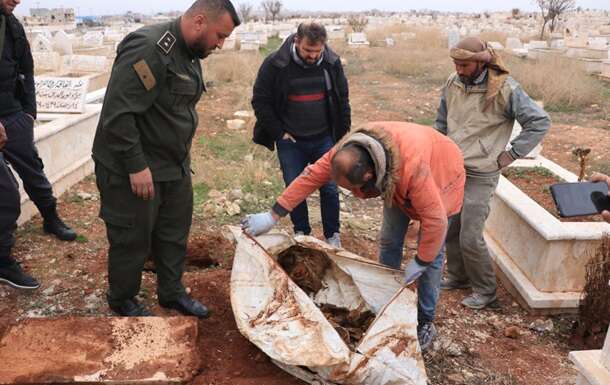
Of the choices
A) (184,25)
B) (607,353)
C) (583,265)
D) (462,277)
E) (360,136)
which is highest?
(184,25)

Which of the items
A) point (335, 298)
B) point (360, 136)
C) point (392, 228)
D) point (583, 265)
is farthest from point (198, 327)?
point (583, 265)

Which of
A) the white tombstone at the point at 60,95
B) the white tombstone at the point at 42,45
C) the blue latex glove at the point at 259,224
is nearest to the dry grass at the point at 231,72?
the white tombstone at the point at 42,45

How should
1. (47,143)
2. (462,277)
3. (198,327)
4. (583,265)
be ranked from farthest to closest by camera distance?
(47,143) < (462,277) < (583,265) < (198,327)

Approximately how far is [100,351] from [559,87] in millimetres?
11075

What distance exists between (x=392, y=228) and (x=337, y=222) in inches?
42.7

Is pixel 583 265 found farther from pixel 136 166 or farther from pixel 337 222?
pixel 136 166

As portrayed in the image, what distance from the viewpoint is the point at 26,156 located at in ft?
11.8

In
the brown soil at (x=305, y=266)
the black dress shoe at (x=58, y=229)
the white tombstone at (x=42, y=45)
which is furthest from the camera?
the white tombstone at (x=42, y=45)

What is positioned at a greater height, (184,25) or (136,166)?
(184,25)

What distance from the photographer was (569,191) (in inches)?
97.6

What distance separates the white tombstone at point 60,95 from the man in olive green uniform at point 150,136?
3.54 m

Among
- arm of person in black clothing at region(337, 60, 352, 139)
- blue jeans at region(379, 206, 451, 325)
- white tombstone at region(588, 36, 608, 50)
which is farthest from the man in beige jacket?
white tombstone at region(588, 36, 608, 50)

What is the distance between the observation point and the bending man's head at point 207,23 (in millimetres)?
2328

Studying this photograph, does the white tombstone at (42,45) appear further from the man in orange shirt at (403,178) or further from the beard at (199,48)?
the man in orange shirt at (403,178)
